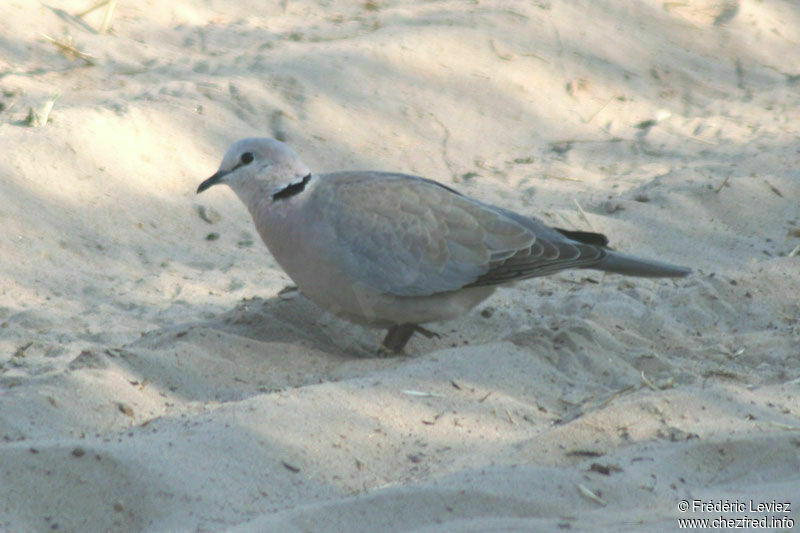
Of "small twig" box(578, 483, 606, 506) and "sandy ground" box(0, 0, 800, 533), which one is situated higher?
"small twig" box(578, 483, 606, 506)

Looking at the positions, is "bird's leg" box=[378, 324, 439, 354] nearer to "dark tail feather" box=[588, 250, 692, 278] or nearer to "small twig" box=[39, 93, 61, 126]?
"dark tail feather" box=[588, 250, 692, 278]

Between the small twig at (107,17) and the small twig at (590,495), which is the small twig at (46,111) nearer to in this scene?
the small twig at (107,17)

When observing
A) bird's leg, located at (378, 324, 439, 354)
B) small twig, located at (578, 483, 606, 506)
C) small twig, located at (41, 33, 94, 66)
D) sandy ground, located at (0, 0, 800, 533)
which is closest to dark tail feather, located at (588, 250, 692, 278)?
sandy ground, located at (0, 0, 800, 533)

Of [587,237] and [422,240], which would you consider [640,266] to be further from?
[422,240]

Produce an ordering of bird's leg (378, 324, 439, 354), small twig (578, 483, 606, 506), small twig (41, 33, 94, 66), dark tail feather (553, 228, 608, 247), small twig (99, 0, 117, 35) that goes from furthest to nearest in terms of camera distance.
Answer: small twig (99, 0, 117, 35) → small twig (41, 33, 94, 66) → dark tail feather (553, 228, 608, 247) → bird's leg (378, 324, 439, 354) → small twig (578, 483, 606, 506)

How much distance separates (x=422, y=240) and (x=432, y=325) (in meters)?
0.65

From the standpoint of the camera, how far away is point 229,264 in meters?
5.65

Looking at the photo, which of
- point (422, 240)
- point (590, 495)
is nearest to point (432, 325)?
point (422, 240)

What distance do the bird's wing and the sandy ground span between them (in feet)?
0.97

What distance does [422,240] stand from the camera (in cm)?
460

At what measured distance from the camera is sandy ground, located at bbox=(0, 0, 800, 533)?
3.13m

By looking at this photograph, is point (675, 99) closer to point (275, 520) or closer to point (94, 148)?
point (94, 148)

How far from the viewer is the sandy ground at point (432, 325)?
3131 mm

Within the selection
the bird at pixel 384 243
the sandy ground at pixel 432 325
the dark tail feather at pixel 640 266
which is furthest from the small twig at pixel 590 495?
the dark tail feather at pixel 640 266
